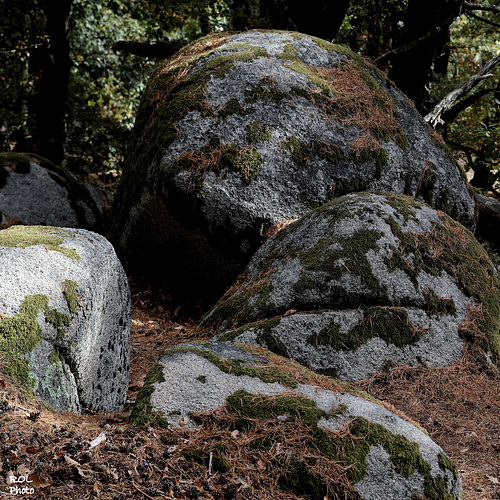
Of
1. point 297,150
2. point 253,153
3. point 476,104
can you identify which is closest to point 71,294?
point 253,153

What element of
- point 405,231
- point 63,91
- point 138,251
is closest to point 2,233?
point 138,251

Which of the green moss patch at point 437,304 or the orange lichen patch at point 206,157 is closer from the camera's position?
the green moss patch at point 437,304

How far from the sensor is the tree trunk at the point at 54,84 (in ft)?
30.2

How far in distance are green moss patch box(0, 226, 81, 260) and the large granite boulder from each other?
1.99 meters

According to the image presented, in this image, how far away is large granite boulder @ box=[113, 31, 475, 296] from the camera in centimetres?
537

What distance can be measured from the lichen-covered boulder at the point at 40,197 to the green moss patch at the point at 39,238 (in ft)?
11.7

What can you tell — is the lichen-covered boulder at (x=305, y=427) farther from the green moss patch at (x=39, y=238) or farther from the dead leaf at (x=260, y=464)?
the green moss patch at (x=39, y=238)

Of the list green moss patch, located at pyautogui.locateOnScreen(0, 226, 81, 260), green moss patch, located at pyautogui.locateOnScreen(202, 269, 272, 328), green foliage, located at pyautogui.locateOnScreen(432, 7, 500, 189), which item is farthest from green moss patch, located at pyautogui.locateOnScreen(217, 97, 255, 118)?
green foliage, located at pyautogui.locateOnScreen(432, 7, 500, 189)

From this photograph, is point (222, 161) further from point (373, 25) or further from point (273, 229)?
point (373, 25)

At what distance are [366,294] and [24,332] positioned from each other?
2.53 metres

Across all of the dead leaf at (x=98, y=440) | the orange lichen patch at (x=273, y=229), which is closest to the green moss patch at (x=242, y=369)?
the dead leaf at (x=98, y=440)

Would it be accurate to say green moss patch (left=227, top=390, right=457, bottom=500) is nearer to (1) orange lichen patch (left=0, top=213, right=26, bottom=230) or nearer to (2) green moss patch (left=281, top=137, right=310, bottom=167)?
(2) green moss patch (left=281, top=137, right=310, bottom=167)

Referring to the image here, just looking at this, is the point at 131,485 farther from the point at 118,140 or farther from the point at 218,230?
the point at 118,140

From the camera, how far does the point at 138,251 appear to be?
6.06m
